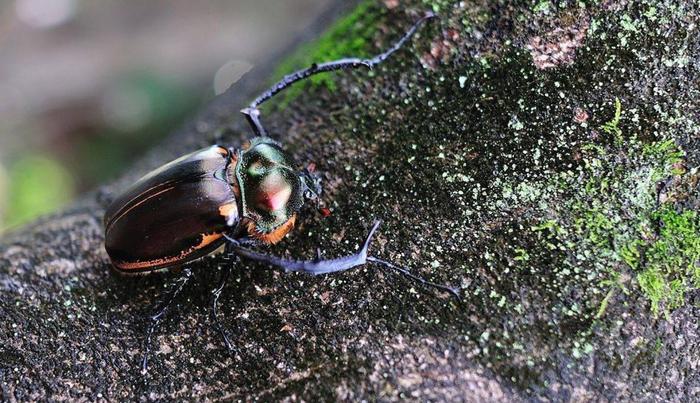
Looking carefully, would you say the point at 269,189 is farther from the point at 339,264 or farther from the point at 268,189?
the point at 339,264

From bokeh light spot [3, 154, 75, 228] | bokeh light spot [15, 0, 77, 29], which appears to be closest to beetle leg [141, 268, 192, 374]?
bokeh light spot [3, 154, 75, 228]

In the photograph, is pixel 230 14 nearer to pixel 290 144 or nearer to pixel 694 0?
pixel 290 144

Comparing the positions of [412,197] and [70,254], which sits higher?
[412,197]

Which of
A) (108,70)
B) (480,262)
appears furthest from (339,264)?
(108,70)

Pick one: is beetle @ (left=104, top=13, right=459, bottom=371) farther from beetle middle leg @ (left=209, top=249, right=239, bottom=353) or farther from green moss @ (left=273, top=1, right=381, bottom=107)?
green moss @ (left=273, top=1, right=381, bottom=107)

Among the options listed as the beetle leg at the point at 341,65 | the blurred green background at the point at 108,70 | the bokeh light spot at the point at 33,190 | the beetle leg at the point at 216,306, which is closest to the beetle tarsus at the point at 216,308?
the beetle leg at the point at 216,306

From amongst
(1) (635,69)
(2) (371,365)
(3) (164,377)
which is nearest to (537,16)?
(1) (635,69)
